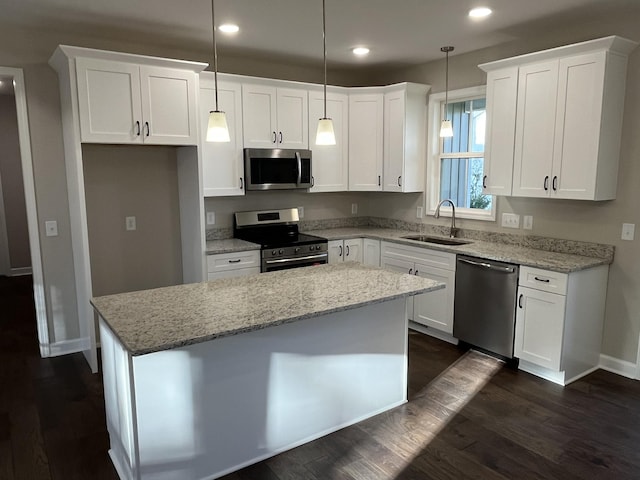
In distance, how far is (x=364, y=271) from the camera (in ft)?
10.0

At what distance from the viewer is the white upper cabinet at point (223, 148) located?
13.2 ft

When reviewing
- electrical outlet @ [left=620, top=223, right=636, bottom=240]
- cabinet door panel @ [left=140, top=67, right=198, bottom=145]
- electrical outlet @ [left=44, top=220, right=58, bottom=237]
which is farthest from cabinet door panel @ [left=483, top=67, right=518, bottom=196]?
electrical outlet @ [left=44, top=220, right=58, bottom=237]

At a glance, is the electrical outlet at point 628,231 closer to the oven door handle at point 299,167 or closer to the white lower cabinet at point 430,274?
the white lower cabinet at point 430,274

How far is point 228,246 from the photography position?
412 centimetres

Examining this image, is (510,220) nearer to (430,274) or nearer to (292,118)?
(430,274)

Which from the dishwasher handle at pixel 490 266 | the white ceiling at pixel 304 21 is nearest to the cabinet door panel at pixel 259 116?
the white ceiling at pixel 304 21

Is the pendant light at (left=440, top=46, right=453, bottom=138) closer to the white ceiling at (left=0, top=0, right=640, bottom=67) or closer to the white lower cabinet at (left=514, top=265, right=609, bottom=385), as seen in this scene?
the white ceiling at (left=0, top=0, right=640, bottom=67)

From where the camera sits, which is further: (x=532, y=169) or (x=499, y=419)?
(x=532, y=169)

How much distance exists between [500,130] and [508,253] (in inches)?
39.0

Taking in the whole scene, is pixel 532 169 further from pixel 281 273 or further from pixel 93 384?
pixel 93 384

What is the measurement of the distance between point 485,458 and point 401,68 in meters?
3.89

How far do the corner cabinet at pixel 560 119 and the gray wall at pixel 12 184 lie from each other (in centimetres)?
611

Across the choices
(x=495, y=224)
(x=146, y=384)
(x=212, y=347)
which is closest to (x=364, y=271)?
(x=212, y=347)

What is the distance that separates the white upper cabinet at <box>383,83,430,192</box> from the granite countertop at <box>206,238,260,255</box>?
5.18ft
